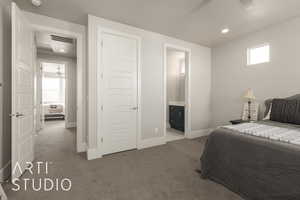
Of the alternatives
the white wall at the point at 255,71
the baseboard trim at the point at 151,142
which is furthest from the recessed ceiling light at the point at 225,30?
the baseboard trim at the point at 151,142

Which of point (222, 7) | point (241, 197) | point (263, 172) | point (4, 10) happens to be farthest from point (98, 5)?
point (241, 197)

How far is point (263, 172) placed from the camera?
58.2 inches

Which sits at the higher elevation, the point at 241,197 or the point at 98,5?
the point at 98,5

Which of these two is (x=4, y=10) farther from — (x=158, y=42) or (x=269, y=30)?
(x=269, y=30)

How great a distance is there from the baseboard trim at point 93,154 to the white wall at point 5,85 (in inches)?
42.8

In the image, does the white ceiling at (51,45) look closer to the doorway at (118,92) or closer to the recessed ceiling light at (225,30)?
the doorway at (118,92)

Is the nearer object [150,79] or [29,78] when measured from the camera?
[29,78]

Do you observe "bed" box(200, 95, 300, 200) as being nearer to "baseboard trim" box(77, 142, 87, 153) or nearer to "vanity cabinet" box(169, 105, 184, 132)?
"baseboard trim" box(77, 142, 87, 153)

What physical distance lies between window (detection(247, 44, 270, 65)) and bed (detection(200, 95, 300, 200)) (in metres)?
2.25

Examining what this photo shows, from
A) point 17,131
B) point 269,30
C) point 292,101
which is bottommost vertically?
point 17,131

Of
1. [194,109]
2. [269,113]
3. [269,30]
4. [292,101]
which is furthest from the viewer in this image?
[194,109]

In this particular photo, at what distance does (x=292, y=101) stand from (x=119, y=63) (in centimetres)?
334

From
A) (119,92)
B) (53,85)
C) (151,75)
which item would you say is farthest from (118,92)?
(53,85)

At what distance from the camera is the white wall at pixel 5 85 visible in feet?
6.21
